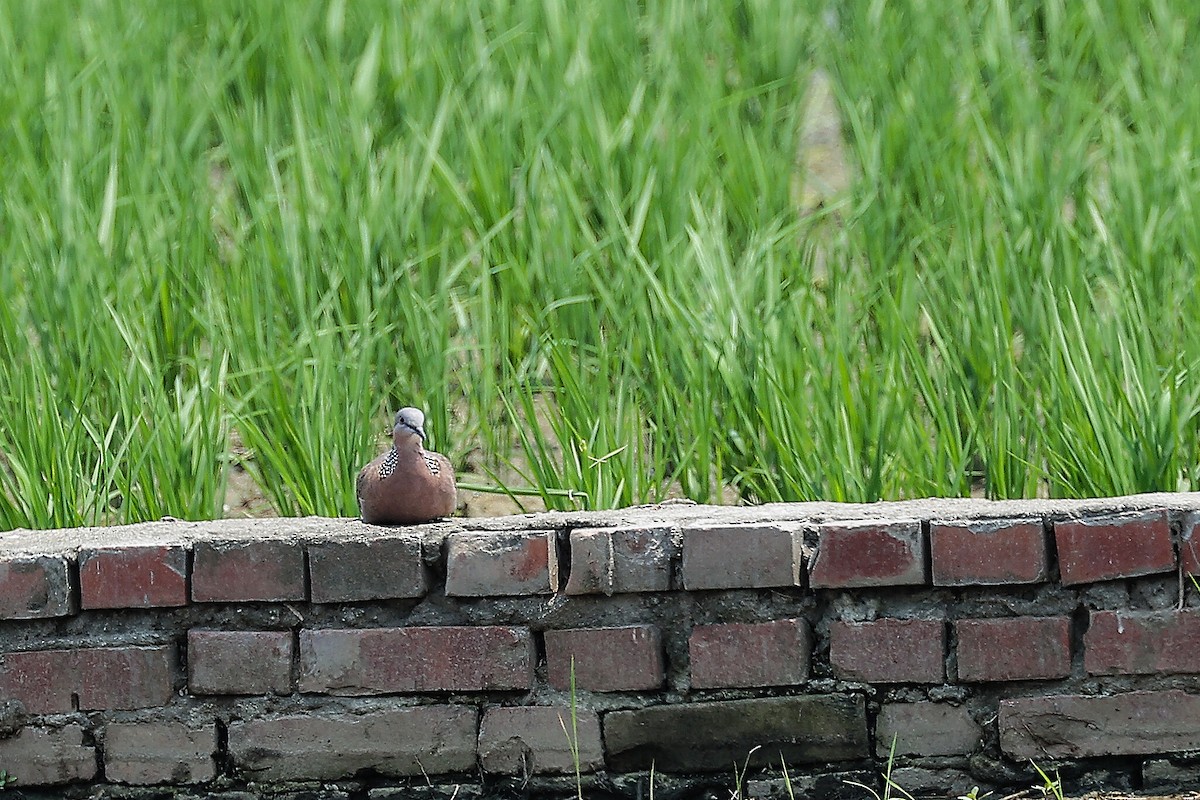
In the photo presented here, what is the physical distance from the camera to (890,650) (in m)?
1.91

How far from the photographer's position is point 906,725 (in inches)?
75.9

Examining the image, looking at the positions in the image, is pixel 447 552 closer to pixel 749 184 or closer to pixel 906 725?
pixel 906 725

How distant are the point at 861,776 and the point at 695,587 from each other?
37 centimetres

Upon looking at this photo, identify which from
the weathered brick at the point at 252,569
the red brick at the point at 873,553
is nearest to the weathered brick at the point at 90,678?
the weathered brick at the point at 252,569

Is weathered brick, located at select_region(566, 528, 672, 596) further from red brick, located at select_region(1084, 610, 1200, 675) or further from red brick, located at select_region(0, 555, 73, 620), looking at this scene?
red brick, located at select_region(0, 555, 73, 620)

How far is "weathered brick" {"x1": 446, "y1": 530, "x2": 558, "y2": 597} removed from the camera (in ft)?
6.30

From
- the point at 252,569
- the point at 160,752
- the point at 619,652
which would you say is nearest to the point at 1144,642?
the point at 619,652

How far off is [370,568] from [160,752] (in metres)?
0.43

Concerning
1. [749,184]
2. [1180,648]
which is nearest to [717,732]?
[1180,648]

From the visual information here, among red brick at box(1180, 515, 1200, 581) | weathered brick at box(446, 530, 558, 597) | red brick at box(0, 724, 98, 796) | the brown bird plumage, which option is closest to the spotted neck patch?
the brown bird plumage

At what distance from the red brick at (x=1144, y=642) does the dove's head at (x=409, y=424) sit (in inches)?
38.9

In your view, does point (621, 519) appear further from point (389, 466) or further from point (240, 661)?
point (240, 661)

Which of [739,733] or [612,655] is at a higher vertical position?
[612,655]

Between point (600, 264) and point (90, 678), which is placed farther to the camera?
point (600, 264)
